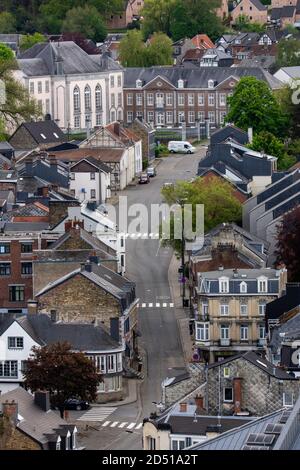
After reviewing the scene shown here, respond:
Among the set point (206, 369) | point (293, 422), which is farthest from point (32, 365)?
point (293, 422)

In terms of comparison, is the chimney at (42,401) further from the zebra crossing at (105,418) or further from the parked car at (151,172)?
the parked car at (151,172)

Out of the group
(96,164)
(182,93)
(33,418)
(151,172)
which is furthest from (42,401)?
(182,93)

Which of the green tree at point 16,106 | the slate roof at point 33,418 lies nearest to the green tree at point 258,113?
the green tree at point 16,106

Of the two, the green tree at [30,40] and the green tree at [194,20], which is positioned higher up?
the green tree at [30,40]

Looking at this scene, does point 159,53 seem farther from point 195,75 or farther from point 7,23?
point 7,23

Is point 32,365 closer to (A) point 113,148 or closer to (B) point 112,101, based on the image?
(A) point 113,148
